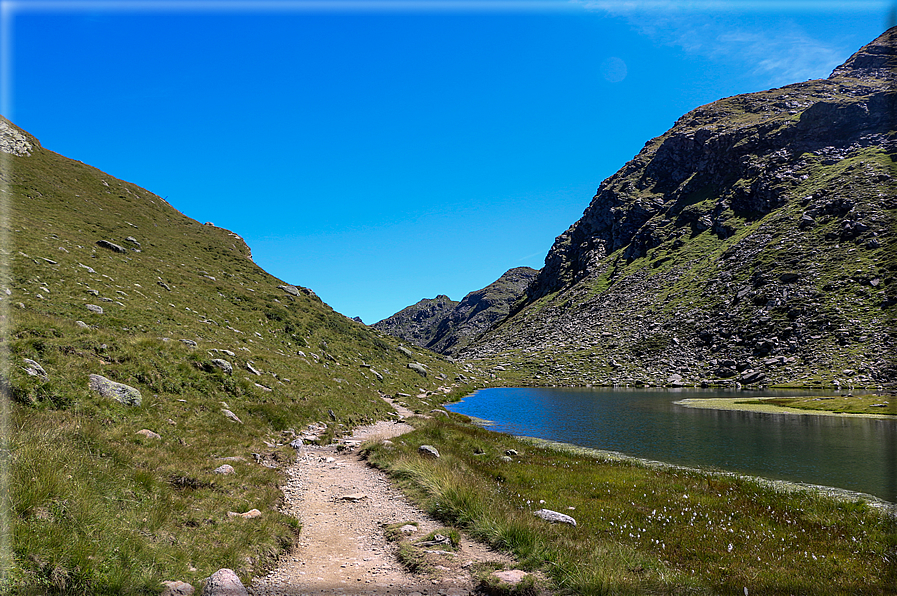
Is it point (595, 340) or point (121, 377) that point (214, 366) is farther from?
point (595, 340)

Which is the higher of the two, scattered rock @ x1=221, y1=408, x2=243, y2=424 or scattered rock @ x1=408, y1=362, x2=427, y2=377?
scattered rock @ x1=221, y1=408, x2=243, y2=424

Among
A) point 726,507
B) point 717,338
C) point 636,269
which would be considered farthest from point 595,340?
point 726,507

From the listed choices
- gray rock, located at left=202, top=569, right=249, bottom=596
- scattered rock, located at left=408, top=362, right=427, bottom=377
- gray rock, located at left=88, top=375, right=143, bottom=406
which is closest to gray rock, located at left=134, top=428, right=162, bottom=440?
gray rock, located at left=88, top=375, right=143, bottom=406

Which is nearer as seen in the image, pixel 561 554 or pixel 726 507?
pixel 561 554

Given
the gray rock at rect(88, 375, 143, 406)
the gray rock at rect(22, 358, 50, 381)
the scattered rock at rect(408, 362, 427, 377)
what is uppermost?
the gray rock at rect(22, 358, 50, 381)

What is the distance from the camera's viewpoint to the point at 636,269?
632ft

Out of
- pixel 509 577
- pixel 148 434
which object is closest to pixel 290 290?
pixel 148 434

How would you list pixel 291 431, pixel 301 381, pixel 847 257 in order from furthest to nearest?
pixel 847 257, pixel 301 381, pixel 291 431

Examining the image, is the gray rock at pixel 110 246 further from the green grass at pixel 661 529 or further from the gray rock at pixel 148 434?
the green grass at pixel 661 529

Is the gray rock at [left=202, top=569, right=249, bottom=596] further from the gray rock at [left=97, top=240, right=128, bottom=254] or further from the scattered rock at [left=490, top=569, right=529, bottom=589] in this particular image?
the gray rock at [left=97, top=240, right=128, bottom=254]

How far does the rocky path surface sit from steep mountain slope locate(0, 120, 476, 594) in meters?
0.80

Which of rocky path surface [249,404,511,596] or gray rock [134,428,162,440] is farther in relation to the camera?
gray rock [134,428,162,440]

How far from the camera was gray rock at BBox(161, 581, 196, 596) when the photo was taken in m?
6.46

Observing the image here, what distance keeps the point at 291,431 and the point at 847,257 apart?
152 m
